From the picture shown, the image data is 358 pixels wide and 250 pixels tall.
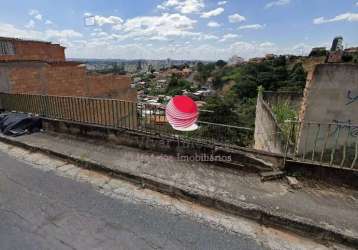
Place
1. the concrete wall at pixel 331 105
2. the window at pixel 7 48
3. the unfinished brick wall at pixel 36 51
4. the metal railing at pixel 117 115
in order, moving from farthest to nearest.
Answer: the unfinished brick wall at pixel 36 51
the window at pixel 7 48
the metal railing at pixel 117 115
the concrete wall at pixel 331 105

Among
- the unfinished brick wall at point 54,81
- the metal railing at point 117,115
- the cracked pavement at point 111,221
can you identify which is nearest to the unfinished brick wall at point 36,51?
the unfinished brick wall at point 54,81

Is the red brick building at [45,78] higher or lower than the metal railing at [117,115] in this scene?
higher

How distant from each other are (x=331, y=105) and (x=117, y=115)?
4980mm

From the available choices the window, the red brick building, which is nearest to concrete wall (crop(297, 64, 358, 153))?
the red brick building

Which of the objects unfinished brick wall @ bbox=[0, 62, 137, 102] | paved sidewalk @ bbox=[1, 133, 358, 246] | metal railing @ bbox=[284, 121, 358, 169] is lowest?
paved sidewalk @ bbox=[1, 133, 358, 246]

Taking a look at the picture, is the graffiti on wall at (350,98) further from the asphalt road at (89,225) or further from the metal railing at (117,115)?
the asphalt road at (89,225)

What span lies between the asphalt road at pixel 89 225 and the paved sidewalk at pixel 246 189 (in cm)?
61

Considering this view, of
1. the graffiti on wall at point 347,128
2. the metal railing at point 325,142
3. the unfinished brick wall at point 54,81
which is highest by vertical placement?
the unfinished brick wall at point 54,81

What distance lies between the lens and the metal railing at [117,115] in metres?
5.02

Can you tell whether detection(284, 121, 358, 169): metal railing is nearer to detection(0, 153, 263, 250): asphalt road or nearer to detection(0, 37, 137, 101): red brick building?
detection(0, 153, 263, 250): asphalt road

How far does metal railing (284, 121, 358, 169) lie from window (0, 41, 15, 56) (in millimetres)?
17495

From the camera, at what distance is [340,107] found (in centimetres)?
389

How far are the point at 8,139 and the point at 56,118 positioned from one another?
4.19 ft

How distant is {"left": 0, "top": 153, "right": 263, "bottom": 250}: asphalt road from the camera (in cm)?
252
